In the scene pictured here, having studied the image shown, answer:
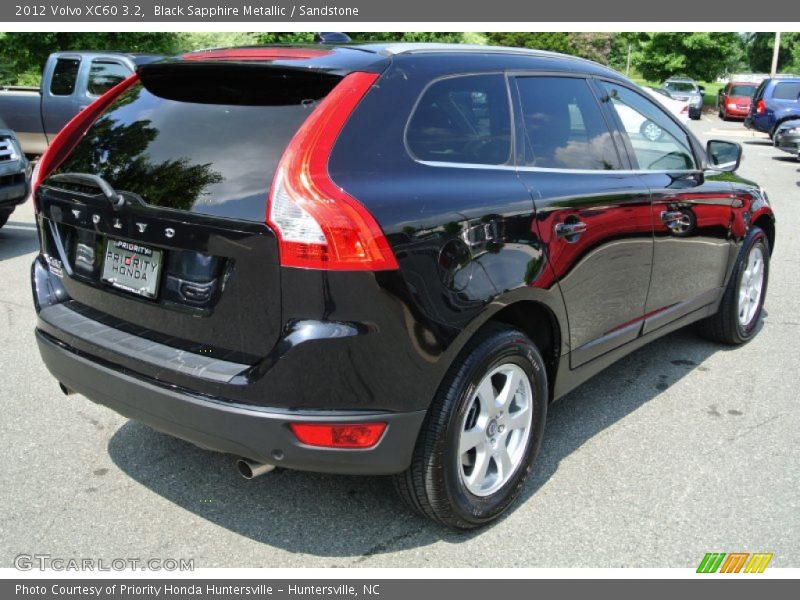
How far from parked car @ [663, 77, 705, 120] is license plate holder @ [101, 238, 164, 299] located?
1292 inches

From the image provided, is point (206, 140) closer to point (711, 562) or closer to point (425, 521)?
point (425, 521)

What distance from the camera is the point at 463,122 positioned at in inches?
121

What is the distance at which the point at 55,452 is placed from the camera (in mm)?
3721

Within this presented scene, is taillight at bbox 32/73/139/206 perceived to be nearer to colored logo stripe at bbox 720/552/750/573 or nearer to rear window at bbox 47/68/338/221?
rear window at bbox 47/68/338/221

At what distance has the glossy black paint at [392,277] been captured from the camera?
Answer: 255cm

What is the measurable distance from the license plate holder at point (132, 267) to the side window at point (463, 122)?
998 mm

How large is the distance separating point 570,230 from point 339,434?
1372 millimetres

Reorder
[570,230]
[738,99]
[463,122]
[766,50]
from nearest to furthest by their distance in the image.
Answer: [463,122] < [570,230] < [738,99] < [766,50]

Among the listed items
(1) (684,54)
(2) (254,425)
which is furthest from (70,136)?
(1) (684,54)

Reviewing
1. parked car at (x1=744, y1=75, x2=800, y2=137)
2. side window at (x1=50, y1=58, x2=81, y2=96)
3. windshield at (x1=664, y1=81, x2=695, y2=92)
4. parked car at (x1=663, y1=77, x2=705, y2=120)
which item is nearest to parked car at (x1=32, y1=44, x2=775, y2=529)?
A: side window at (x1=50, y1=58, x2=81, y2=96)

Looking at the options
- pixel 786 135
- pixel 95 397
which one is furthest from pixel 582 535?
pixel 786 135

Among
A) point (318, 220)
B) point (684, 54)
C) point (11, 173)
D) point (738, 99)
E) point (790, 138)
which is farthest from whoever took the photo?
point (684, 54)

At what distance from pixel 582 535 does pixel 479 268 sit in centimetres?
114

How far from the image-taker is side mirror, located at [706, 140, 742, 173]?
4938mm
